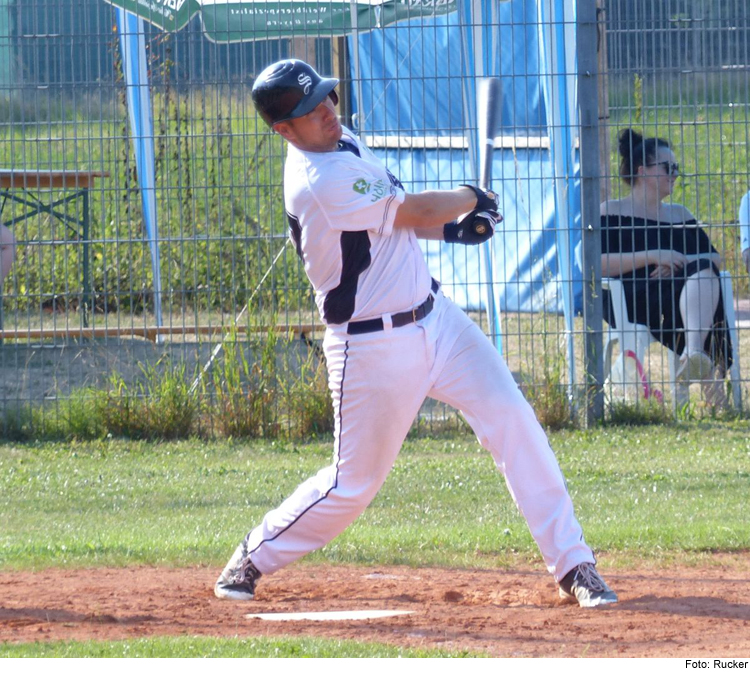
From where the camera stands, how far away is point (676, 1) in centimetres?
991

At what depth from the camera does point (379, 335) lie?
501 cm

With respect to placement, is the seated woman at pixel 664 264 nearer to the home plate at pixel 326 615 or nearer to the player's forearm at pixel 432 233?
the player's forearm at pixel 432 233

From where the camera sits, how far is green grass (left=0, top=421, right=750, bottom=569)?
20.6ft

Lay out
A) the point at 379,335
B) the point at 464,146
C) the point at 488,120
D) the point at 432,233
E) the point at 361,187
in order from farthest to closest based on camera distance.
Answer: the point at 464,146, the point at 488,120, the point at 432,233, the point at 379,335, the point at 361,187

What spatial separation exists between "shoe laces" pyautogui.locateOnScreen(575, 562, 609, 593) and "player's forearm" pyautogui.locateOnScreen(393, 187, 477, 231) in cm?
146

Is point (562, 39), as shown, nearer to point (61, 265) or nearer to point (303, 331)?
point (303, 331)

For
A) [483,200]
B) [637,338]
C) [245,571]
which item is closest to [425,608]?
[245,571]

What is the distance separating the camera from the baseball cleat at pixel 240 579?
17.4 ft

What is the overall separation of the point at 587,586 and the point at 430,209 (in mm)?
1585

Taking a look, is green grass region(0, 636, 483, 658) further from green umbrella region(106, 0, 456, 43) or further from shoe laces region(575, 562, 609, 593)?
green umbrella region(106, 0, 456, 43)

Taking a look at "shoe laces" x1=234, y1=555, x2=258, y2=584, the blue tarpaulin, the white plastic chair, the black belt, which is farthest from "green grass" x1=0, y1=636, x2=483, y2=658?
the white plastic chair

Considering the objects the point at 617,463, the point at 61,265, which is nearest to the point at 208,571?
the point at 617,463

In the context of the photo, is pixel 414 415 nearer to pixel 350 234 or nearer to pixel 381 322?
pixel 381 322

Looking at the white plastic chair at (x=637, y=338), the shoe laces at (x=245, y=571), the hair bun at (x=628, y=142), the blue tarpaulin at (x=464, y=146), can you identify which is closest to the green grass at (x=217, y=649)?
the shoe laces at (x=245, y=571)
